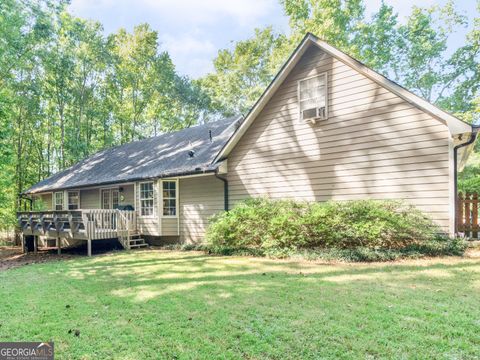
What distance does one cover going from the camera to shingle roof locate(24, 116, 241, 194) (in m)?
12.2

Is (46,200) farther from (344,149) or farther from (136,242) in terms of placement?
(344,149)

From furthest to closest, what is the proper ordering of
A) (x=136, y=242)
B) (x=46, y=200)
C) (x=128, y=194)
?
(x=46, y=200), (x=128, y=194), (x=136, y=242)

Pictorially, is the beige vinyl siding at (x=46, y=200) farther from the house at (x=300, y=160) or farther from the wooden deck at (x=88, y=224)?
the wooden deck at (x=88, y=224)

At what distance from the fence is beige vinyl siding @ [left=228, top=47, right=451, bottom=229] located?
85.9 inches

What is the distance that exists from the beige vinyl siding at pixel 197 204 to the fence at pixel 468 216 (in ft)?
25.2

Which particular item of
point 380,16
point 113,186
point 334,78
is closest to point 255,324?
point 334,78

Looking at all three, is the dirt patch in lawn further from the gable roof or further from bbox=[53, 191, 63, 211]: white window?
the gable roof

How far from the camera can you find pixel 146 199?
12.8 meters

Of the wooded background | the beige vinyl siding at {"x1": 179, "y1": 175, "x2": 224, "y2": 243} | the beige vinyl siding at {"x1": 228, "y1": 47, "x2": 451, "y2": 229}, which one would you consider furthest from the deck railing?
the wooded background

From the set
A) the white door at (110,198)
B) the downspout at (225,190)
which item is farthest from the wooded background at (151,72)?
the downspout at (225,190)

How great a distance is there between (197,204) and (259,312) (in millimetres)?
8484

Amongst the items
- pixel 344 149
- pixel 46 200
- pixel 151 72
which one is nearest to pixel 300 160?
pixel 344 149

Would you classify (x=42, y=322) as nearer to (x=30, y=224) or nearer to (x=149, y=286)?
(x=149, y=286)

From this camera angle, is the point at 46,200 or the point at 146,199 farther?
the point at 46,200
